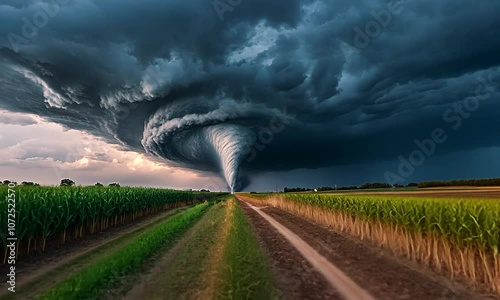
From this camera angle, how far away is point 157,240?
15844mm

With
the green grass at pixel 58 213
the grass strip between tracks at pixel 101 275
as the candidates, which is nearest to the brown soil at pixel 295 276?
the grass strip between tracks at pixel 101 275

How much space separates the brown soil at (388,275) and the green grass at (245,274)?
2200 mm

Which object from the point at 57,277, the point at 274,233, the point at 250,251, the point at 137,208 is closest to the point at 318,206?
the point at 274,233

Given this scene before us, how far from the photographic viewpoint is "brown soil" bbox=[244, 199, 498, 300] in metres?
8.69

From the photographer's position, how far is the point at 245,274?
32.3 feet

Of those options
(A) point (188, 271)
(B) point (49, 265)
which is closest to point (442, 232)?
(A) point (188, 271)

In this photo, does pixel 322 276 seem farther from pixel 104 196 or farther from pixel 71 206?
pixel 104 196

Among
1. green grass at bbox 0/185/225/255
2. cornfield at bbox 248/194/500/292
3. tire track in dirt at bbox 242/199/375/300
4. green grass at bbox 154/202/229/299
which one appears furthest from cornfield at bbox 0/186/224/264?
cornfield at bbox 248/194/500/292

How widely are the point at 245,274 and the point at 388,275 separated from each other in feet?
Answer: 16.0

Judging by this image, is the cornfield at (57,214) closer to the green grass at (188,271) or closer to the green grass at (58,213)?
the green grass at (58,213)

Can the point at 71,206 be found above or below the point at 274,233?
above

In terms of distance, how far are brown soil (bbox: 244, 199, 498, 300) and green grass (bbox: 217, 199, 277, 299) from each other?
7.22 ft

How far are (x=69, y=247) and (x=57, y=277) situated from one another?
6.16 meters

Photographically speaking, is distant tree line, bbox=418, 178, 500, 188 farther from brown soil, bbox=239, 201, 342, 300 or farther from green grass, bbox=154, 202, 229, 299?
green grass, bbox=154, 202, 229, 299
